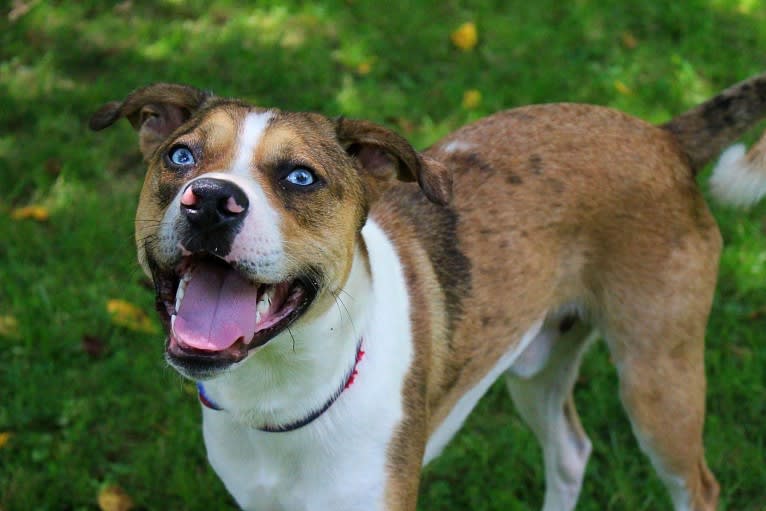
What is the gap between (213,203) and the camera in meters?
2.58

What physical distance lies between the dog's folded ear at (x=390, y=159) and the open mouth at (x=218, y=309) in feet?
1.66

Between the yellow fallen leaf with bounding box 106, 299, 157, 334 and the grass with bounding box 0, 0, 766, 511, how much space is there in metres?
0.06

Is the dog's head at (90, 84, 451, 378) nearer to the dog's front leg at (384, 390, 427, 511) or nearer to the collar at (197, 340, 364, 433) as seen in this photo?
the collar at (197, 340, 364, 433)

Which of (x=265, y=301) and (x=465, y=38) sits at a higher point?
(x=265, y=301)

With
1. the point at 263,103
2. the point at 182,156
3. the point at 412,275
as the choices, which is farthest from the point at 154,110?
the point at 263,103

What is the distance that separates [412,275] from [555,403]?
1.14 m

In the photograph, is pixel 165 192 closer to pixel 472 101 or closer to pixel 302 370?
pixel 302 370

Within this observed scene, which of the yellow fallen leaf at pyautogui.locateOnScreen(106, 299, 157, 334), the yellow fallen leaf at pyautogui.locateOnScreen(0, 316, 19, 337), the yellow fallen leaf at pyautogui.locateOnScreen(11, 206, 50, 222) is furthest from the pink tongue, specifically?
the yellow fallen leaf at pyautogui.locateOnScreen(11, 206, 50, 222)

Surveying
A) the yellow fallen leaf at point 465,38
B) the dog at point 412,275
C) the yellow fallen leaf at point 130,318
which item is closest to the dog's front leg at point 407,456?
the dog at point 412,275

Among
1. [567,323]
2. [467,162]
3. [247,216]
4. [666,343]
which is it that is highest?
[247,216]

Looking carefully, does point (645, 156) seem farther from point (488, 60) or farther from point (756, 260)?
point (488, 60)

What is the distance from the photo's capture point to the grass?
447 cm

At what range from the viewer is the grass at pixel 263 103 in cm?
447

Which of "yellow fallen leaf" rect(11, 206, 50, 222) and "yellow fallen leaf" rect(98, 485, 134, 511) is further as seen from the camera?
→ "yellow fallen leaf" rect(11, 206, 50, 222)
